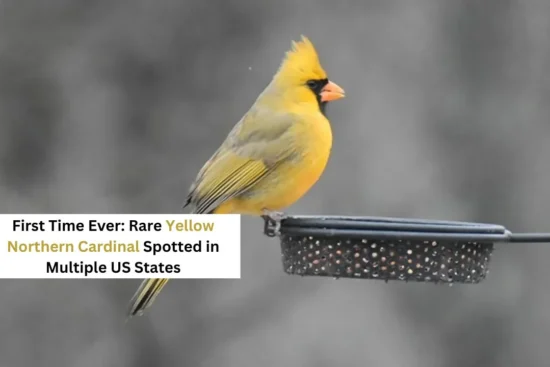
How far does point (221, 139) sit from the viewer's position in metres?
7.96

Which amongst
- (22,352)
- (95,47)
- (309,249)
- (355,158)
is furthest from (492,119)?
(309,249)

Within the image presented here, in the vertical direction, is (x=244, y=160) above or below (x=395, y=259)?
above

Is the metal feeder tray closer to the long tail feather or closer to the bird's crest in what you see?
the long tail feather

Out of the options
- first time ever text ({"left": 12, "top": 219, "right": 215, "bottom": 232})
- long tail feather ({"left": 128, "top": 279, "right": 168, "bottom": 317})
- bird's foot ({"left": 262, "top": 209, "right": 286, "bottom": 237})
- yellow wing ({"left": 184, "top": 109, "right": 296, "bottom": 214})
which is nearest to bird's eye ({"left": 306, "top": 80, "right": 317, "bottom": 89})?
yellow wing ({"left": 184, "top": 109, "right": 296, "bottom": 214})

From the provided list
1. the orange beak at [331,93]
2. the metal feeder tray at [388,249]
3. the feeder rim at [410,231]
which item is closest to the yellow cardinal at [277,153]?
the orange beak at [331,93]

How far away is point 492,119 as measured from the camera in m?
8.27

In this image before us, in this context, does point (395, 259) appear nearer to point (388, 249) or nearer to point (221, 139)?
point (388, 249)

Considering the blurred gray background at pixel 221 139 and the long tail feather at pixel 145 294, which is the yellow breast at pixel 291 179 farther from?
the blurred gray background at pixel 221 139

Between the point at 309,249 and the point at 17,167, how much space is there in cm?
403

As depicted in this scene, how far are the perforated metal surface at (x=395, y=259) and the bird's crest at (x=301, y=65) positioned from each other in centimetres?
88

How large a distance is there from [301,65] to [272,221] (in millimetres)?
734

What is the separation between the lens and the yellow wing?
15.7 ft

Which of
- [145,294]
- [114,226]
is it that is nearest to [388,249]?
[145,294]
